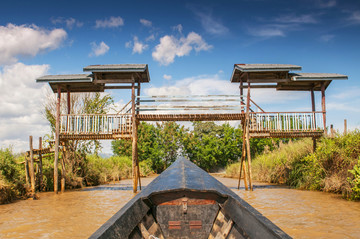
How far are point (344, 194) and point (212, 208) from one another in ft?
27.0

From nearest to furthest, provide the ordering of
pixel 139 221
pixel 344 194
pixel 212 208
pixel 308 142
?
pixel 139 221 → pixel 212 208 → pixel 344 194 → pixel 308 142

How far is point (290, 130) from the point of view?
12.3 meters

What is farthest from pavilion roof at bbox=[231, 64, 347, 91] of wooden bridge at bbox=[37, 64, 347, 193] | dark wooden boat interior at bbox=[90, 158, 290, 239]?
dark wooden boat interior at bbox=[90, 158, 290, 239]

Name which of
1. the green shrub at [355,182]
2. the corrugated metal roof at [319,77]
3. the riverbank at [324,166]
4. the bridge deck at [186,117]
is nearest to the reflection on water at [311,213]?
the green shrub at [355,182]

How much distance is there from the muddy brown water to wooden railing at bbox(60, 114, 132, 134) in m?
2.86

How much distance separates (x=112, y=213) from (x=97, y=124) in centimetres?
513

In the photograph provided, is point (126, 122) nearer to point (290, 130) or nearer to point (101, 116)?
point (101, 116)

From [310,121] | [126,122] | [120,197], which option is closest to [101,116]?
[126,122]

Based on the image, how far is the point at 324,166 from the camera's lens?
37.4 ft

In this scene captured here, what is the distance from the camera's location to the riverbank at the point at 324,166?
32.0 ft

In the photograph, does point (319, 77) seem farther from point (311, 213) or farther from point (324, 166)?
point (311, 213)

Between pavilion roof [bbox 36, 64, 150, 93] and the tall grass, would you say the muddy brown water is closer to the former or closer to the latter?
the tall grass

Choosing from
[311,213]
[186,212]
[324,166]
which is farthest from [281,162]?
[186,212]

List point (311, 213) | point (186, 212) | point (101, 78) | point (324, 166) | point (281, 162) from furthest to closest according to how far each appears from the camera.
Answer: point (281, 162)
point (101, 78)
point (324, 166)
point (311, 213)
point (186, 212)
